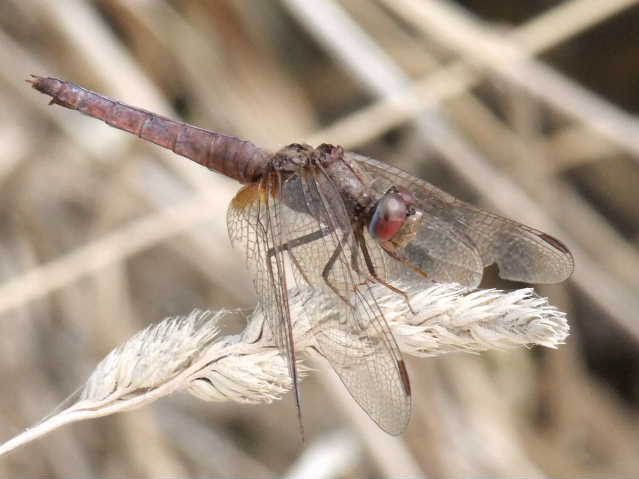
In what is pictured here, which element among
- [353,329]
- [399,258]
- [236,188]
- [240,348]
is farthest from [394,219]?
[236,188]

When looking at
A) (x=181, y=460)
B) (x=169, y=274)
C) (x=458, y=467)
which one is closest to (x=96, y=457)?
(x=181, y=460)

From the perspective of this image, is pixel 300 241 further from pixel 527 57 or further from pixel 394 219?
pixel 527 57

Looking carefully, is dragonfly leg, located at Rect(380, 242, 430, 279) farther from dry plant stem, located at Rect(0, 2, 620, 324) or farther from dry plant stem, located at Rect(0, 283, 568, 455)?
dry plant stem, located at Rect(0, 2, 620, 324)

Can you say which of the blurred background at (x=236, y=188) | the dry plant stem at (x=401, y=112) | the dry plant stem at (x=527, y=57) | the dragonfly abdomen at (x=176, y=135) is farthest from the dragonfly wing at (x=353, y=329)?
the dry plant stem at (x=527, y=57)

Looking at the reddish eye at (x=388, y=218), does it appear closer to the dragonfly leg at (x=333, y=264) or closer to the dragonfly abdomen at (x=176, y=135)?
the dragonfly leg at (x=333, y=264)

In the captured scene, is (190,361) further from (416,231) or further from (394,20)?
(394,20)

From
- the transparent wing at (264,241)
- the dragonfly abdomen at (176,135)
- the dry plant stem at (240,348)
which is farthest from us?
the dragonfly abdomen at (176,135)
